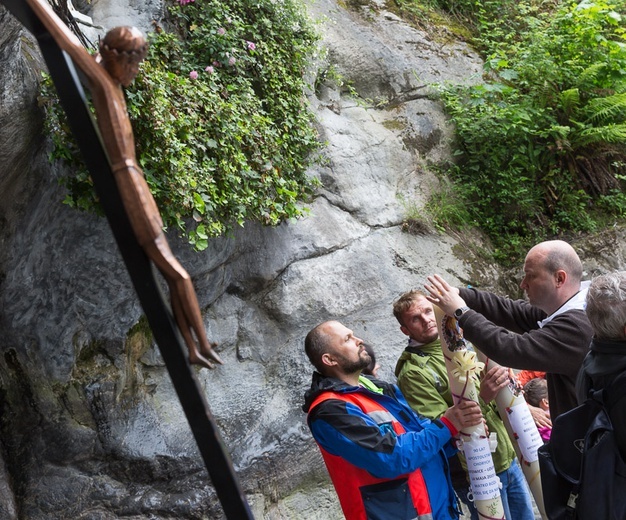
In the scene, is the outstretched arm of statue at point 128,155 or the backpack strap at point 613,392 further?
the backpack strap at point 613,392

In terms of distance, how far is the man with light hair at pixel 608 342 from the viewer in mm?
2602

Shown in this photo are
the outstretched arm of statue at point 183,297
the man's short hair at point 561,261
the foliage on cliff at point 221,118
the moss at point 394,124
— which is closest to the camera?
the outstretched arm of statue at point 183,297

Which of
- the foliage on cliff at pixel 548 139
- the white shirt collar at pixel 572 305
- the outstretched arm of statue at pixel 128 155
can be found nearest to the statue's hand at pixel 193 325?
the outstretched arm of statue at pixel 128 155

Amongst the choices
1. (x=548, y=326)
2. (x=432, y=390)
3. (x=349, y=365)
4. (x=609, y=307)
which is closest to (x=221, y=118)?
(x=349, y=365)

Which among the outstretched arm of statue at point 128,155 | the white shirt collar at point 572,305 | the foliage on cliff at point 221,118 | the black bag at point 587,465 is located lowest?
the black bag at point 587,465

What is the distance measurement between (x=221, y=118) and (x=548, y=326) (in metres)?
2.93

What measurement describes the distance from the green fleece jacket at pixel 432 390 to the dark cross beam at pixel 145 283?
2.28 m

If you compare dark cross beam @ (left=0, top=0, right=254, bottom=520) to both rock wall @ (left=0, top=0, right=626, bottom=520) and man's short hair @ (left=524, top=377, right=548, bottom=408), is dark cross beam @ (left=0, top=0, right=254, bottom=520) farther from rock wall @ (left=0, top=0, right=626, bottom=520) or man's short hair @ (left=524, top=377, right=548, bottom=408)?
man's short hair @ (left=524, top=377, right=548, bottom=408)

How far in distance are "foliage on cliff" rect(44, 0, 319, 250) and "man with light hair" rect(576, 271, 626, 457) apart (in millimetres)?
2909

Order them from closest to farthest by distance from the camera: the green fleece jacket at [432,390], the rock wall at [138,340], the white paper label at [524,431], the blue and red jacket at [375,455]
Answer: the blue and red jacket at [375,455]
the white paper label at [524,431]
the green fleece jacket at [432,390]
the rock wall at [138,340]

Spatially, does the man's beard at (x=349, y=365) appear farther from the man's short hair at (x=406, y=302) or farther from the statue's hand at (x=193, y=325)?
the statue's hand at (x=193, y=325)

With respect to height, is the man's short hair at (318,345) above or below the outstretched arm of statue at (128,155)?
below

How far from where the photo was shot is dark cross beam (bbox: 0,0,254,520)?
1938 millimetres

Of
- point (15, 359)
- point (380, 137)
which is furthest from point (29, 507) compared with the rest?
point (380, 137)
